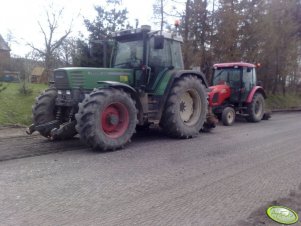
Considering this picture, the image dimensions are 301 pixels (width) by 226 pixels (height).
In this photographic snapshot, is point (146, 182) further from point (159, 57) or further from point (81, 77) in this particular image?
point (159, 57)

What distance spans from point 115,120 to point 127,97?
553mm

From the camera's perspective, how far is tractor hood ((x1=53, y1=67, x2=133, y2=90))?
7805mm

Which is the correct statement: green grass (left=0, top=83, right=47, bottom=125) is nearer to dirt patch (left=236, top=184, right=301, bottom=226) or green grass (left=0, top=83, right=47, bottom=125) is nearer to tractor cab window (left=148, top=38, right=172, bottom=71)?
tractor cab window (left=148, top=38, right=172, bottom=71)

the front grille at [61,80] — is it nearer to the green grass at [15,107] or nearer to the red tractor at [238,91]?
the green grass at [15,107]

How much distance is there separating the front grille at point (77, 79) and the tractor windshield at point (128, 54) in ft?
5.12

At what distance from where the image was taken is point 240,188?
529cm

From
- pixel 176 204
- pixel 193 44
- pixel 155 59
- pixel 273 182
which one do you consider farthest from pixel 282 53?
pixel 176 204

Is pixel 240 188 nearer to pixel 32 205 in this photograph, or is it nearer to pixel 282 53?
pixel 32 205

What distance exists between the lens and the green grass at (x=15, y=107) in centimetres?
1057

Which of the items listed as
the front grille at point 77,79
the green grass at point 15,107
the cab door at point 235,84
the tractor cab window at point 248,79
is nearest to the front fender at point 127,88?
the front grille at point 77,79

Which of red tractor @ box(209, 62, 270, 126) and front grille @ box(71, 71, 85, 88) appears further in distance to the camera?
red tractor @ box(209, 62, 270, 126)

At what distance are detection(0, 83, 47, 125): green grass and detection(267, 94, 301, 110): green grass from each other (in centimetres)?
1460

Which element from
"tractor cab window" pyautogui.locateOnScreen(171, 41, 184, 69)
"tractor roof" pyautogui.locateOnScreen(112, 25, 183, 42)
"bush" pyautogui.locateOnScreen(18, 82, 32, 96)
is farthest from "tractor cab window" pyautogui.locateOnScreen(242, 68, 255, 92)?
"bush" pyautogui.locateOnScreen(18, 82, 32, 96)

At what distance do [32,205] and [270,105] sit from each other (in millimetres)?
19948
